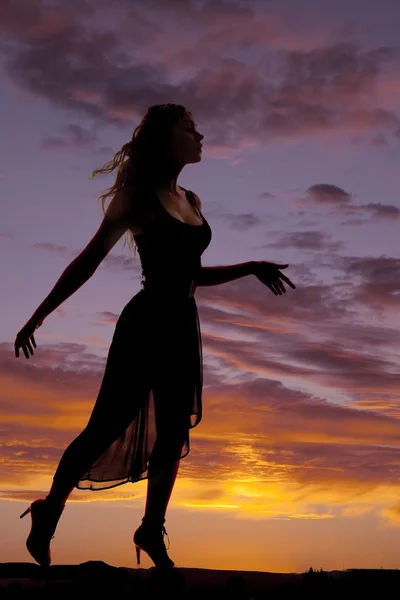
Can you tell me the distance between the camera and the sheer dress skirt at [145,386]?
278 inches

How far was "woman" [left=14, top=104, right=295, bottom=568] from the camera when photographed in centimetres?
703

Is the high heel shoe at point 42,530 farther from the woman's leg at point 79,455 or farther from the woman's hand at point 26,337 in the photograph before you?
the woman's hand at point 26,337

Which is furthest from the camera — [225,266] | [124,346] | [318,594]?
[225,266]

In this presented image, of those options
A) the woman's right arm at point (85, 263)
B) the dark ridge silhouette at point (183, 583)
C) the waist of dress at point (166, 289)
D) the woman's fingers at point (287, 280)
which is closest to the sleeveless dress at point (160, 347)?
the waist of dress at point (166, 289)

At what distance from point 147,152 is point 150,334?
1.40 meters

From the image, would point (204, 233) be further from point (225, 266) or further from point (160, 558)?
point (160, 558)

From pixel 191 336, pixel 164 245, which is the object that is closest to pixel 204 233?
pixel 164 245

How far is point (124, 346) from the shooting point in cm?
709

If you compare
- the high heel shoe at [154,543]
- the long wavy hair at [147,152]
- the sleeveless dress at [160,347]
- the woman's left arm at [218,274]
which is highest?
the long wavy hair at [147,152]

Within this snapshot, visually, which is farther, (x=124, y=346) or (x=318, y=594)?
(x=124, y=346)

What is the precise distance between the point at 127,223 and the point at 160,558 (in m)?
2.64

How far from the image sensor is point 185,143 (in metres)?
7.22

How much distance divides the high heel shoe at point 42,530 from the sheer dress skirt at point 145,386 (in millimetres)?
307

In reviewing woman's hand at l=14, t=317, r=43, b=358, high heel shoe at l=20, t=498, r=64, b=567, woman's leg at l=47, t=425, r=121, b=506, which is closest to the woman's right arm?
woman's hand at l=14, t=317, r=43, b=358
